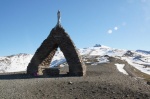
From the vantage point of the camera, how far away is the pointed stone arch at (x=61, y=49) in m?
30.1

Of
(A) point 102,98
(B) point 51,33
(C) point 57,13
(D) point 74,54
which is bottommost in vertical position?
(A) point 102,98

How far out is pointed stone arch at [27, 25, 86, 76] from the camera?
1186 inches

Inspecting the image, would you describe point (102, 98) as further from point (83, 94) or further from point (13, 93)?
point (13, 93)

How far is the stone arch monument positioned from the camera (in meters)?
30.2

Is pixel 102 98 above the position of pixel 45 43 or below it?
below

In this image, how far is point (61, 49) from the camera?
31750 millimetres

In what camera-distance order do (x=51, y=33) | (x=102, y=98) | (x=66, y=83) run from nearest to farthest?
(x=102, y=98), (x=66, y=83), (x=51, y=33)

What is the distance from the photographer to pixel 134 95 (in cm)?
1722

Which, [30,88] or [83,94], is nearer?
→ [83,94]

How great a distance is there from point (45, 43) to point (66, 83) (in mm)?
12011

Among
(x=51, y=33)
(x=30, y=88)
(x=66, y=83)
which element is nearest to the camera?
(x=30, y=88)

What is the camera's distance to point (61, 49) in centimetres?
3175

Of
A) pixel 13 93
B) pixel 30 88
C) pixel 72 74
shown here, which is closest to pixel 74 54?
pixel 72 74

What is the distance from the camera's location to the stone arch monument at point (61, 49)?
30.2 m
